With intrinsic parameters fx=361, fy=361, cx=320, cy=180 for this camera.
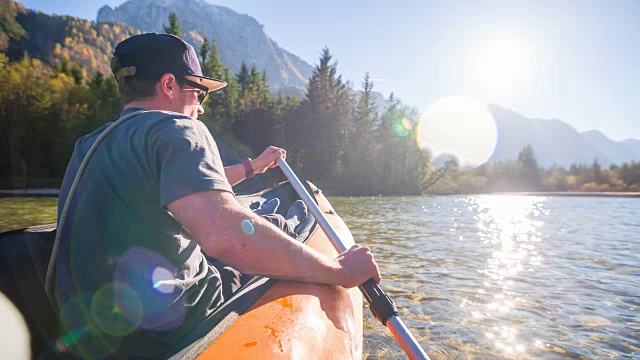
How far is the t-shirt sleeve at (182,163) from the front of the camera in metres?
1.13

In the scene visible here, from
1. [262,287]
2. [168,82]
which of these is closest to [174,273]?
[262,287]

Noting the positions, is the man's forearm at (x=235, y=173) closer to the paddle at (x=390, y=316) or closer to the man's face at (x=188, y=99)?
the man's face at (x=188, y=99)

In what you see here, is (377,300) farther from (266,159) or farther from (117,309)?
(266,159)

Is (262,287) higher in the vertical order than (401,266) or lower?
higher

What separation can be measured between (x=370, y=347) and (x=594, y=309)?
2.50m

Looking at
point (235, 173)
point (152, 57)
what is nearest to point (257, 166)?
point (235, 173)

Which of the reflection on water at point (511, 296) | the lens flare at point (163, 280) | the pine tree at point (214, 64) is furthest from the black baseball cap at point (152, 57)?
the pine tree at point (214, 64)

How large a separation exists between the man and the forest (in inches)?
1031

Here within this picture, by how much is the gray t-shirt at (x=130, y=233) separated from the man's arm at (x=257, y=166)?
6.09 ft

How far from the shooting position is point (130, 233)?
4.05ft

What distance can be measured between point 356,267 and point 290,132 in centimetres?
3593

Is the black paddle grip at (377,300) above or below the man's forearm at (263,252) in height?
below

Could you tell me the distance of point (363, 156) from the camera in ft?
125

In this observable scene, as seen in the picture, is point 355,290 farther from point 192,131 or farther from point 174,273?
point 192,131
